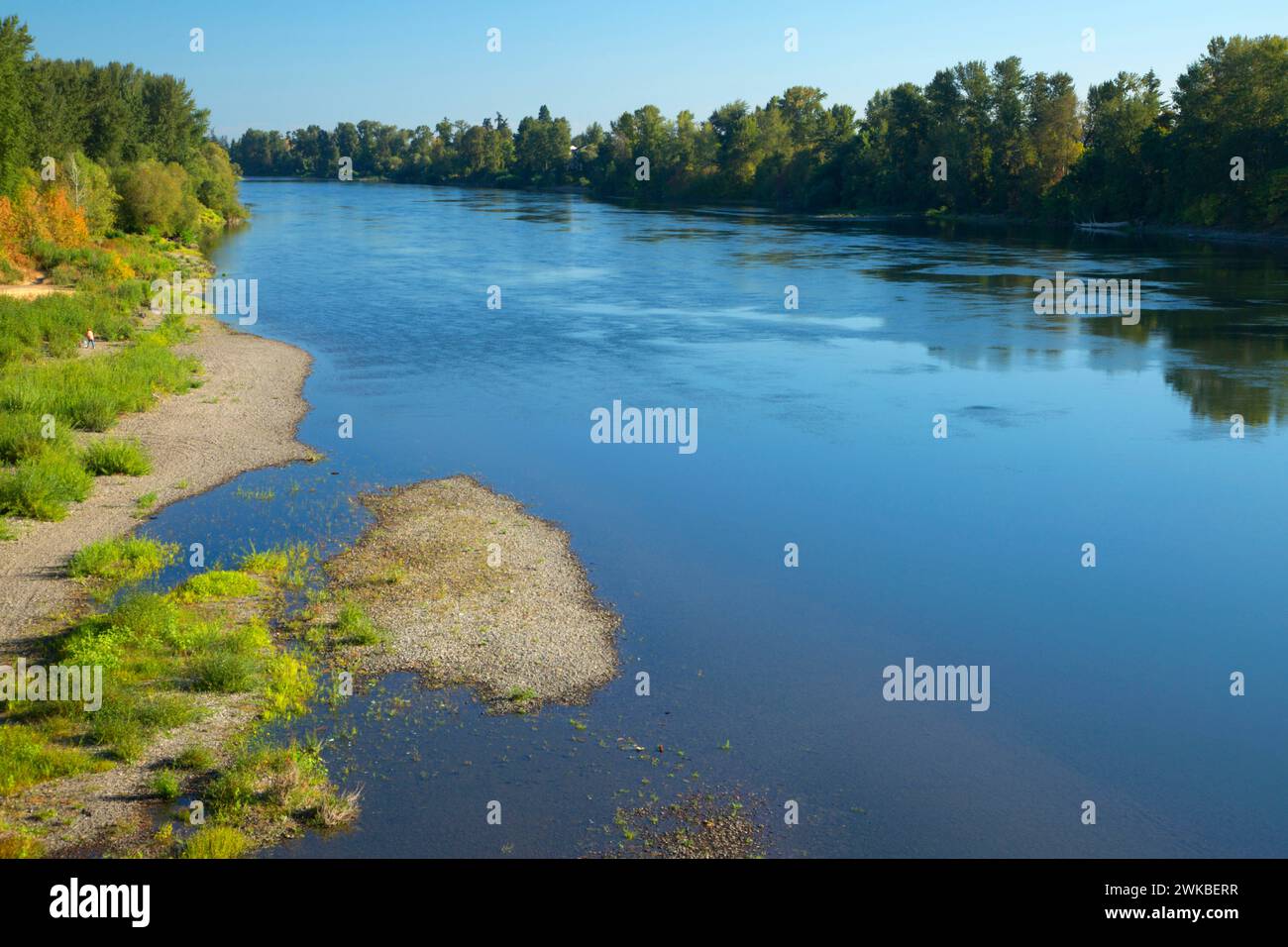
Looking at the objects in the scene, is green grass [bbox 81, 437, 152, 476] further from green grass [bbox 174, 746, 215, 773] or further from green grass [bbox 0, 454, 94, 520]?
green grass [bbox 174, 746, 215, 773]

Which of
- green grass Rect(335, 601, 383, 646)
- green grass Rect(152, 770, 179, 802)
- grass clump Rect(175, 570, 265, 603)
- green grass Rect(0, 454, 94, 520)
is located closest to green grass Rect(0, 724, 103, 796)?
green grass Rect(152, 770, 179, 802)

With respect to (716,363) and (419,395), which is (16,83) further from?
(716,363)

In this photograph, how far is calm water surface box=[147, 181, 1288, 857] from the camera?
11594mm

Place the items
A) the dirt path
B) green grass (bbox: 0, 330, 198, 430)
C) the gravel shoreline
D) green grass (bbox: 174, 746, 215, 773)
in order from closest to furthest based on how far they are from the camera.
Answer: green grass (bbox: 174, 746, 215, 773), the gravel shoreline, green grass (bbox: 0, 330, 198, 430), the dirt path

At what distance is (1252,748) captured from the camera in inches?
502

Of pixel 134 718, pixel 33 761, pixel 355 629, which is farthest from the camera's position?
pixel 355 629

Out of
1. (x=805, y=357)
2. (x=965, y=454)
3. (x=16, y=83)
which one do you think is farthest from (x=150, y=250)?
Result: (x=965, y=454)

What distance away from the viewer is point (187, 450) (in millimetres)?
23016

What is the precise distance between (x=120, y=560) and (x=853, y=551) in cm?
1155

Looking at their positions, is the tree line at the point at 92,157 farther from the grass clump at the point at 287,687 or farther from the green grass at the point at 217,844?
the green grass at the point at 217,844

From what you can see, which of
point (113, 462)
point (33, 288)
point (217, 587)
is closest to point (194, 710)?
point (217, 587)

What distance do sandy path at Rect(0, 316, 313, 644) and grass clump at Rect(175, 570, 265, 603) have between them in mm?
1448

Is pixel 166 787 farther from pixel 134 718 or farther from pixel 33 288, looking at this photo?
pixel 33 288

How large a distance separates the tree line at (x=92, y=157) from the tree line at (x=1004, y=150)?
2376 inches
